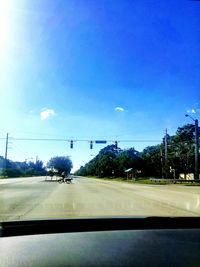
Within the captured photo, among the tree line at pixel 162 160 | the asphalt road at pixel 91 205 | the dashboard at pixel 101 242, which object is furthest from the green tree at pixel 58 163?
the dashboard at pixel 101 242

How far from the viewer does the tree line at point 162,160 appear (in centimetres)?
9800

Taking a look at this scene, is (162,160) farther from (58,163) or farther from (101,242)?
(101,242)

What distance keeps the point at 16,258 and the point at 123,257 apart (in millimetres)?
875

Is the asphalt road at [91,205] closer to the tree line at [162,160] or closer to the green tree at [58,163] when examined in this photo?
the tree line at [162,160]

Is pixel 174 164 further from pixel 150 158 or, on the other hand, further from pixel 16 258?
pixel 16 258

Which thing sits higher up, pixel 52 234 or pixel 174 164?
pixel 174 164

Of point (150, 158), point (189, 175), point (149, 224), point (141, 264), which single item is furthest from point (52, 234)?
point (150, 158)

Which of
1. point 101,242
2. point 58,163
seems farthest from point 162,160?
point 101,242

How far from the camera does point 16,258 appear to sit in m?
4.25

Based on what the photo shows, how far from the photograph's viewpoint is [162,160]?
107625 millimetres

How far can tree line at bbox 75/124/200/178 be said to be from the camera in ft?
322

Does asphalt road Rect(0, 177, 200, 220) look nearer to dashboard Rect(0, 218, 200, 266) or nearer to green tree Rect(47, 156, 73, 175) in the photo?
dashboard Rect(0, 218, 200, 266)

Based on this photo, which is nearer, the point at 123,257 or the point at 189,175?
the point at 123,257

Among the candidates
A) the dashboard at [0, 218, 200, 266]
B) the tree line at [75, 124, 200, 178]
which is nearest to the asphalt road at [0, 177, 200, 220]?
the dashboard at [0, 218, 200, 266]
